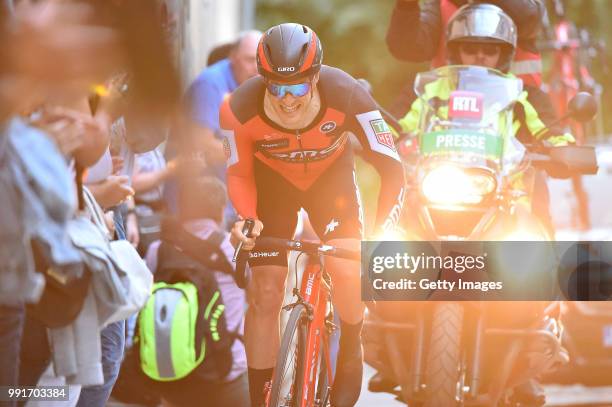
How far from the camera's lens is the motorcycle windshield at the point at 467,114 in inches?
228

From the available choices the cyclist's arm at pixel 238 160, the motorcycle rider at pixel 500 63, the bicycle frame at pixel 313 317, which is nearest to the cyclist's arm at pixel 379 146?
the bicycle frame at pixel 313 317

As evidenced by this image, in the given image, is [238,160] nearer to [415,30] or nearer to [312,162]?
[312,162]

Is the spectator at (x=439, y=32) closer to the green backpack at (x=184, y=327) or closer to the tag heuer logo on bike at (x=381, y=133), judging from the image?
the tag heuer logo on bike at (x=381, y=133)

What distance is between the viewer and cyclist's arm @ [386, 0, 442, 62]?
6.50m

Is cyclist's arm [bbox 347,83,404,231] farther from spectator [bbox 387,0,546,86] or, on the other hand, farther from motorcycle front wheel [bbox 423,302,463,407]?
spectator [bbox 387,0,546,86]

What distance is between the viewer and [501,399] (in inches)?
229

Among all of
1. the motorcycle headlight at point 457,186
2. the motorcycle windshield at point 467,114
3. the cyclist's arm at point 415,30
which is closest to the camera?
the motorcycle headlight at point 457,186

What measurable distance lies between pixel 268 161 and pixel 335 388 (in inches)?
36.7

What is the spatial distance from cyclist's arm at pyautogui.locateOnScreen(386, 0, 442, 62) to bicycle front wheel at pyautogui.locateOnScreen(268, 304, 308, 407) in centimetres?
203

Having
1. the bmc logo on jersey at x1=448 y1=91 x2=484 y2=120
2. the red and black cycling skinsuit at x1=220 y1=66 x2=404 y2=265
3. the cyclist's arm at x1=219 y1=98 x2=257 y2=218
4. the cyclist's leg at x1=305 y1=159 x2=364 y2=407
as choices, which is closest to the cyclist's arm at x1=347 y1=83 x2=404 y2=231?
the red and black cycling skinsuit at x1=220 y1=66 x2=404 y2=265

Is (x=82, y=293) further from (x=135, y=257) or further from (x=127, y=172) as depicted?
(x=127, y=172)

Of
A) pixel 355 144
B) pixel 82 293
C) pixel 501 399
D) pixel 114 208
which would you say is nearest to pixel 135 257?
pixel 82 293

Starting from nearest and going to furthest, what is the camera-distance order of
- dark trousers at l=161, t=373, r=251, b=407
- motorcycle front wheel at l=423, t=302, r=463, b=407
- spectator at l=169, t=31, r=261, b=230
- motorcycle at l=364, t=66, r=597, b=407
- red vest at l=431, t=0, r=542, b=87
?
motorcycle front wheel at l=423, t=302, r=463, b=407
motorcycle at l=364, t=66, r=597, b=407
dark trousers at l=161, t=373, r=251, b=407
red vest at l=431, t=0, r=542, b=87
spectator at l=169, t=31, r=261, b=230

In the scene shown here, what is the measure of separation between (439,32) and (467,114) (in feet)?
2.80
